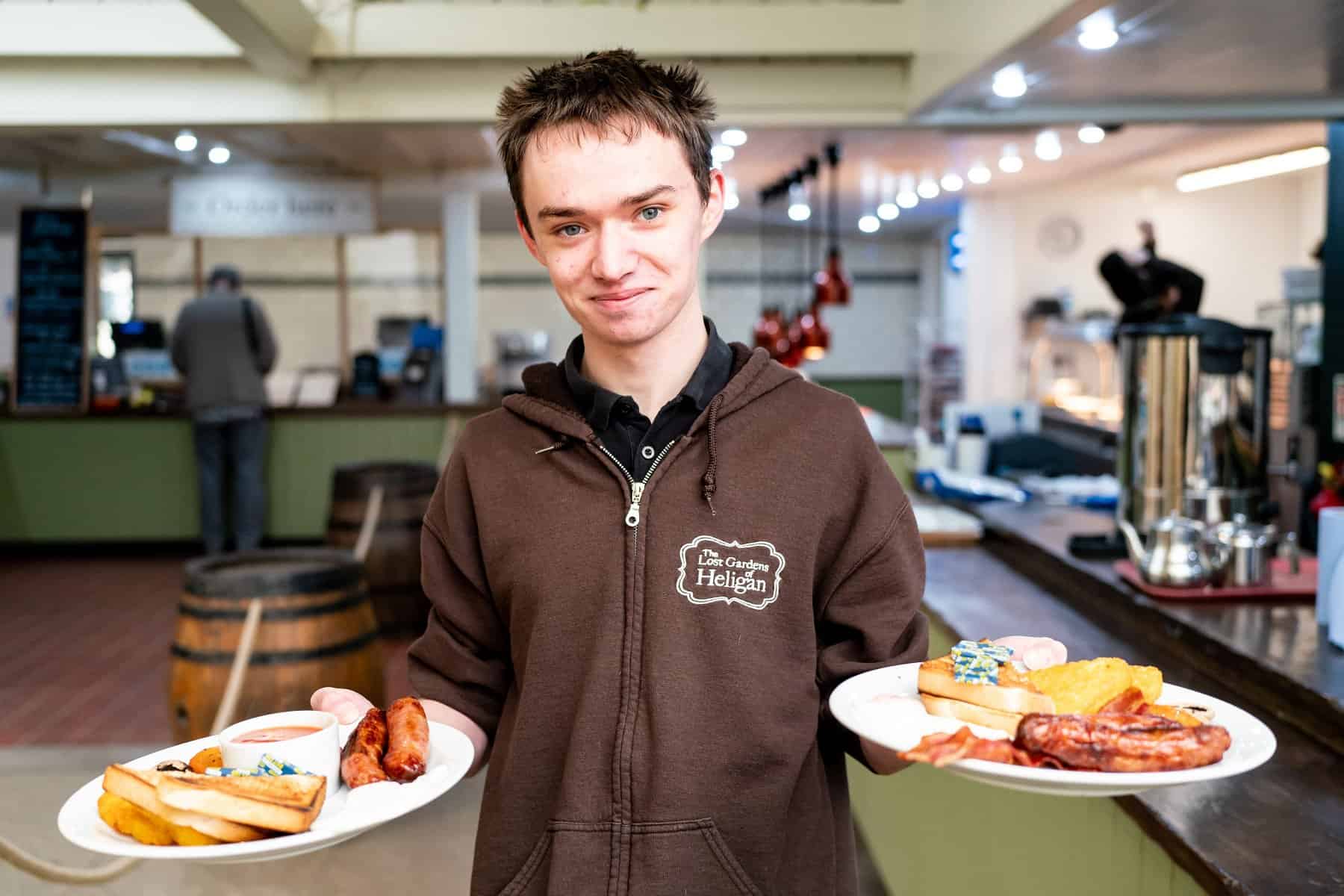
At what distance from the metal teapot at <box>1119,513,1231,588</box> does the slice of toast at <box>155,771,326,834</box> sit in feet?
7.52

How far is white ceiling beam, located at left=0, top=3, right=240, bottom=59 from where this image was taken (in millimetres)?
5008

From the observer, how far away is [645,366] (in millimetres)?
1487

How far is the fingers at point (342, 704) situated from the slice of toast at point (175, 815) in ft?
1.05

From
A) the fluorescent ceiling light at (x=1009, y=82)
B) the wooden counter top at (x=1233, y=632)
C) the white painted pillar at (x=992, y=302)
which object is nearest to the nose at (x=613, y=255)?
the wooden counter top at (x=1233, y=632)

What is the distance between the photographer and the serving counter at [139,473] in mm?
8781

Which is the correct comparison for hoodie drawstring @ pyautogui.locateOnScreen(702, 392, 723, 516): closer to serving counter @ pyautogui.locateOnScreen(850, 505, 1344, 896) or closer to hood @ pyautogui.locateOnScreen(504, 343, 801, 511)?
hood @ pyautogui.locateOnScreen(504, 343, 801, 511)

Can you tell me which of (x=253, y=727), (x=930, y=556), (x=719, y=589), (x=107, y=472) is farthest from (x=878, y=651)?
(x=107, y=472)

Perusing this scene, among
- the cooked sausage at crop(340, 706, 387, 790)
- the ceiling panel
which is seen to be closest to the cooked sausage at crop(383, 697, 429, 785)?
the cooked sausage at crop(340, 706, 387, 790)

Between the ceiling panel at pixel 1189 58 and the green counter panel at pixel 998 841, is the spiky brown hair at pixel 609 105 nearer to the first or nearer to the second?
the green counter panel at pixel 998 841

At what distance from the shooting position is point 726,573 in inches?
55.8

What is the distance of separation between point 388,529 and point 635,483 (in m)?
4.28

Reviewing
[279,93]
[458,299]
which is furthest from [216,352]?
[279,93]

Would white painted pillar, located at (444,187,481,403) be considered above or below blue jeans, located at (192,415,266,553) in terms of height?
above

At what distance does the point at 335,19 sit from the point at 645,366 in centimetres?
398
